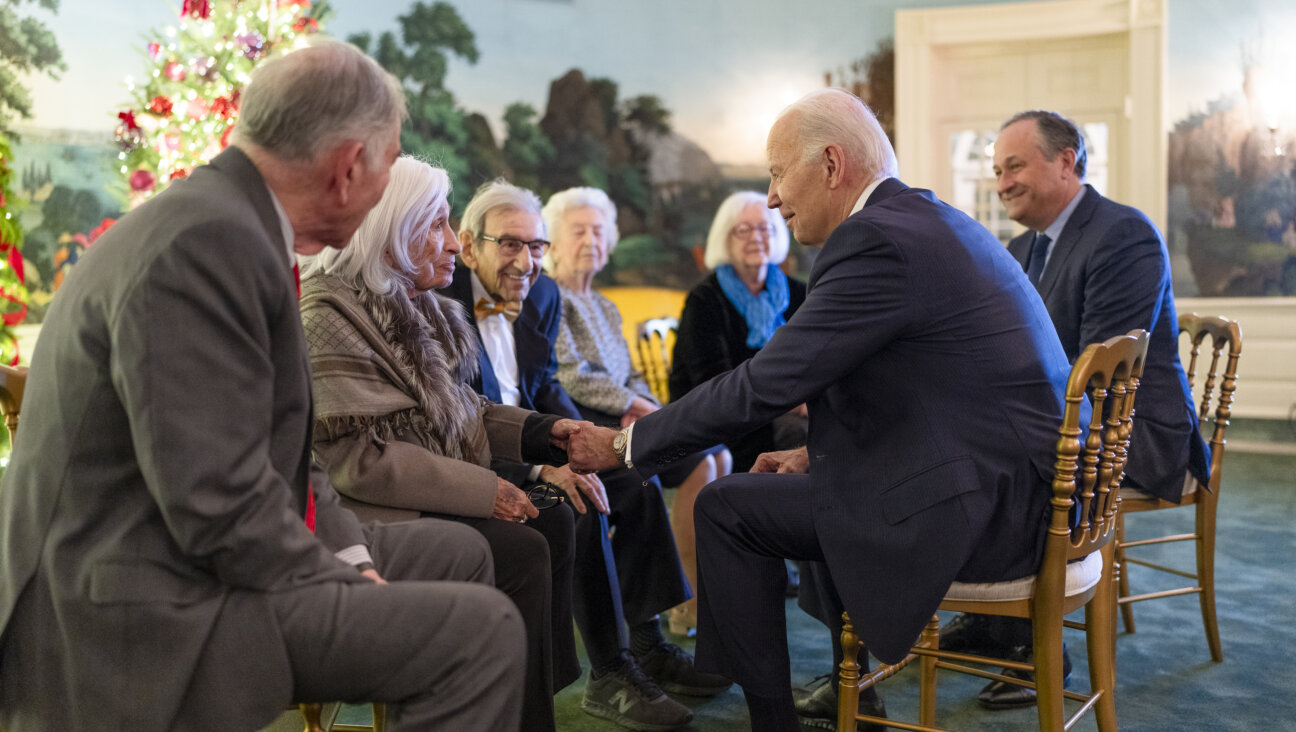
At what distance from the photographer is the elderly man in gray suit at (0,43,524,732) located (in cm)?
121

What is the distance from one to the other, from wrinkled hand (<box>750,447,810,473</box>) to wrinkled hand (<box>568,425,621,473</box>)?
0.33 metres

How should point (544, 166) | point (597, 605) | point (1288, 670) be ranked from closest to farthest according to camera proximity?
point (597, 605) → point (1288, 670) → point (544, 166)

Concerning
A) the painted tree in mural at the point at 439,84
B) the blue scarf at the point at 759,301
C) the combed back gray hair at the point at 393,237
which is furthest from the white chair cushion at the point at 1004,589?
the painted tree in mural at the point at 439,84

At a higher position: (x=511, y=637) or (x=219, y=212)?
(x=219, y=212)

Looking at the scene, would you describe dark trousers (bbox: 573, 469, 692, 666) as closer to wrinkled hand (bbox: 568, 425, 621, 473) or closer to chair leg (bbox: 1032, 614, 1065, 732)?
wrinkled hand (bbox: 568, 425, 621, 473)

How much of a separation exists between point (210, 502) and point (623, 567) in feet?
6.17

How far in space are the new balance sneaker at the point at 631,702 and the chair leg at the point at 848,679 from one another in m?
0.63

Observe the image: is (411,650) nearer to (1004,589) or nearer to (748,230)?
(1004,589)

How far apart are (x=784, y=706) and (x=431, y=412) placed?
3.08 ft

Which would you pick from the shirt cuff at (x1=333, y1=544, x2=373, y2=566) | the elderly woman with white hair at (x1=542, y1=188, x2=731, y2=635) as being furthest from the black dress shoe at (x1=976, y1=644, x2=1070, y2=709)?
the shirt cuff at (x1=333, y1=544, x2=373, y2=566)

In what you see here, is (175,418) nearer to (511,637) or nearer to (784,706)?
(511,637)

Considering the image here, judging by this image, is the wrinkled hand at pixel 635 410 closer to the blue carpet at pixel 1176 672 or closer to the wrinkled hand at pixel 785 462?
the blue carpet at pixel 1176 672

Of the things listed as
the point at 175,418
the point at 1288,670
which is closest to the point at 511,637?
the point at 175,418

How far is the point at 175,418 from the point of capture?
1195 mm
